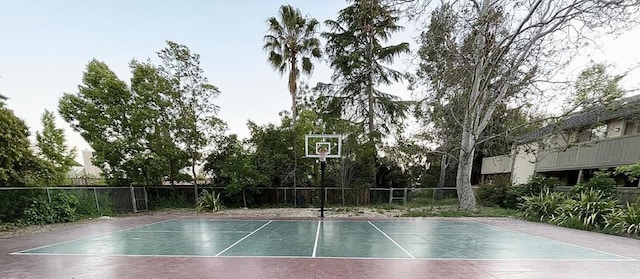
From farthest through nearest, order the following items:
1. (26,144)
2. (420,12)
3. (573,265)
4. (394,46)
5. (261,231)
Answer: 1. (394,46)
2. (420,12)
3. (26,144)
4. (261,231)
5. (573,265)

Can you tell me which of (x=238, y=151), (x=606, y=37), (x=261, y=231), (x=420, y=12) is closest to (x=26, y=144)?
(x=238, y=151)

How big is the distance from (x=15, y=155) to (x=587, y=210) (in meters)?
16.8

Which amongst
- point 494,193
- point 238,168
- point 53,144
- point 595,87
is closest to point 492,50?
point 595,87

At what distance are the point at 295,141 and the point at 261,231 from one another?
21.0ft

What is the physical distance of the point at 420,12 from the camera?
8.78 meters

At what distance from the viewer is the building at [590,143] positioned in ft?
32.1

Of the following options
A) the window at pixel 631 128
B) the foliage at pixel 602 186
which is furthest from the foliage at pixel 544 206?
the window at pixel 631 128

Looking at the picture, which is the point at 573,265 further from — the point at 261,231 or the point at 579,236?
the point at 261,231

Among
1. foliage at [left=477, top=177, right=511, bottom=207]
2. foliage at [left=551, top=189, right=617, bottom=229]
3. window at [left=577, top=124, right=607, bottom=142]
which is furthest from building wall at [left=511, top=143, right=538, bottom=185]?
foliage at [left=551, top=189, right=617, bottom=229]

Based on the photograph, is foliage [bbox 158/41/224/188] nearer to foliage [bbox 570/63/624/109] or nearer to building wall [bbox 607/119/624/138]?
foliage [bbox 570/63/624/109]

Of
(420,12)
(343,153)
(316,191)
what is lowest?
(316,191)

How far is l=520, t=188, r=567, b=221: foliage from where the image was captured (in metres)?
9.25

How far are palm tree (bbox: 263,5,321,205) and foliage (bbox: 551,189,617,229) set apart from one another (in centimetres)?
1024

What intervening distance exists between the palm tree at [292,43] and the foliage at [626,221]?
11552 millimetres
